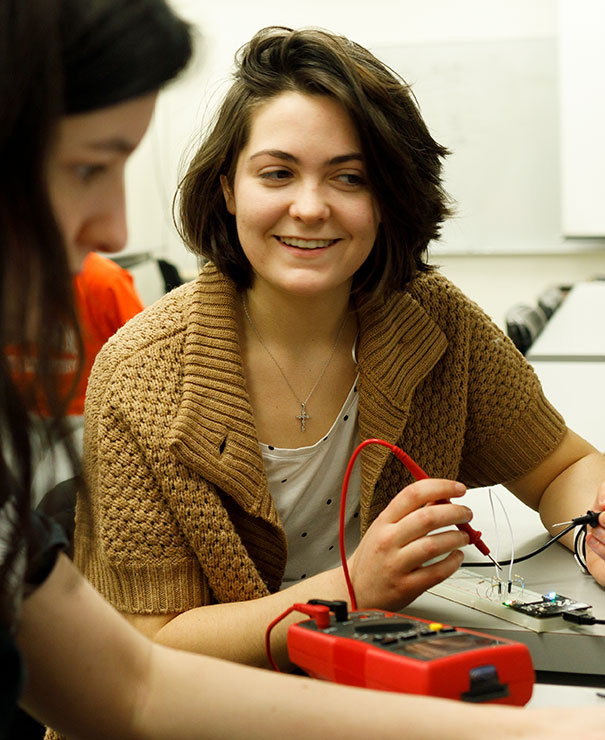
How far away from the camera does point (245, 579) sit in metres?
1.28

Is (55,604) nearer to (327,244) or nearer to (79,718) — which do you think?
(79,718)

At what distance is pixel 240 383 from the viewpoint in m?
1.36

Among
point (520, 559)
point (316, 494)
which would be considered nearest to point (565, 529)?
point (520, 559)

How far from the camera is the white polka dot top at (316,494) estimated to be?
4.72 ft

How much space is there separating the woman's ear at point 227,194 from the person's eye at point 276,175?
11 cm

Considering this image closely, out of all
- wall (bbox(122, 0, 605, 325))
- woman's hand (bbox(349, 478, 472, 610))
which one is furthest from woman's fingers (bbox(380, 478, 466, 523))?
wall (bbox(122, 0, 605, 325))

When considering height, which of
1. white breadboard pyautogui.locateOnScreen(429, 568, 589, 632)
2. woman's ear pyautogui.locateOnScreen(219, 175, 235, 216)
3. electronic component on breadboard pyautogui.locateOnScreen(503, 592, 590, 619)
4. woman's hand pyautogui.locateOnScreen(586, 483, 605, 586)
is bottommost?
white breadboard pyautogui.locateOnScreen(429, 568, 589, 632)

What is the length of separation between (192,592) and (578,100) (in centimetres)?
448

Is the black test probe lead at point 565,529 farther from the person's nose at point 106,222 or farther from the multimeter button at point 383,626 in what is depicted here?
the person's nose at point 106,222

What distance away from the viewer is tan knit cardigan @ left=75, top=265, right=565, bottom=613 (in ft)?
4.16

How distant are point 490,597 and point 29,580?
637 millimetres

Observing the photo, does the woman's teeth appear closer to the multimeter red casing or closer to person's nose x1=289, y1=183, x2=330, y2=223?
person's nose x1=289, y1=183, x2=330, y2=223

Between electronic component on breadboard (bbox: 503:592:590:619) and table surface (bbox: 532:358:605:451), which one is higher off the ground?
table surface (bbox: 532:358:605:451)

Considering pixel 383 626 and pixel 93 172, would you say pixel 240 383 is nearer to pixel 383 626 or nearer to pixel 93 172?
pixel 383 626
